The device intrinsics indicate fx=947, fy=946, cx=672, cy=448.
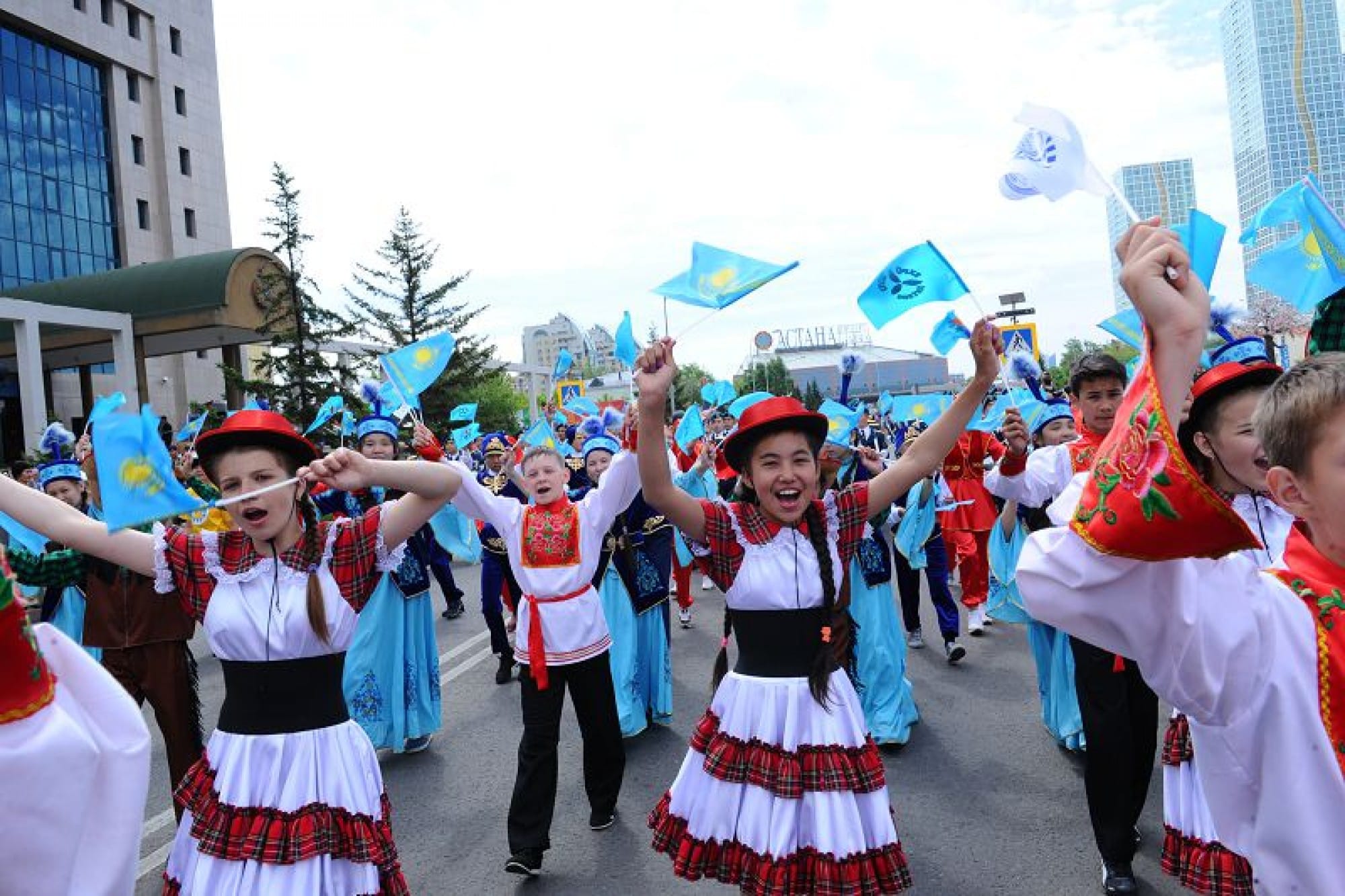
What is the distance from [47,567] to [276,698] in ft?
8.52

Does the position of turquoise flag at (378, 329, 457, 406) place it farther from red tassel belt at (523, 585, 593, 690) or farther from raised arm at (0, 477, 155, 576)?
raised arm at (0, 477, 155, 576)

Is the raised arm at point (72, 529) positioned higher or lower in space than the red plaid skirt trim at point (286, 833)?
higher

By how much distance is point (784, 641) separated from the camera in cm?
331

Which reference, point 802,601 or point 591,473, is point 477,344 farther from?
point 802,601

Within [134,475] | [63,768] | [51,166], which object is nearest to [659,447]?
[134,475]

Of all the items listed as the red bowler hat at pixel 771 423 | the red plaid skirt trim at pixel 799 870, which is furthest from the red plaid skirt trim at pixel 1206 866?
the red bowler hat at pixel 771 423

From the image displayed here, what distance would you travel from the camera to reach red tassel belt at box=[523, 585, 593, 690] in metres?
4.53

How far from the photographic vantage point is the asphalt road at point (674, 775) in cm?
415

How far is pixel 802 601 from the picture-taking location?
10.9 feet

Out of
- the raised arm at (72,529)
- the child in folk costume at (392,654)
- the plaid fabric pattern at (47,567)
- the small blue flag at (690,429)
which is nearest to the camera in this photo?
the raised arm at (72,529)

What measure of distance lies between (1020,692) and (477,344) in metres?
35.7

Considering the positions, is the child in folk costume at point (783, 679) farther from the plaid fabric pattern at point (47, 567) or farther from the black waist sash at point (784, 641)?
the plaid fabric pattern at point (47, 567)

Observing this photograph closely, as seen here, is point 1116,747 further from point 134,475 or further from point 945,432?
point 134,475

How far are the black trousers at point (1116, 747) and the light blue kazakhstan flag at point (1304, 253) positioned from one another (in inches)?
64.3
